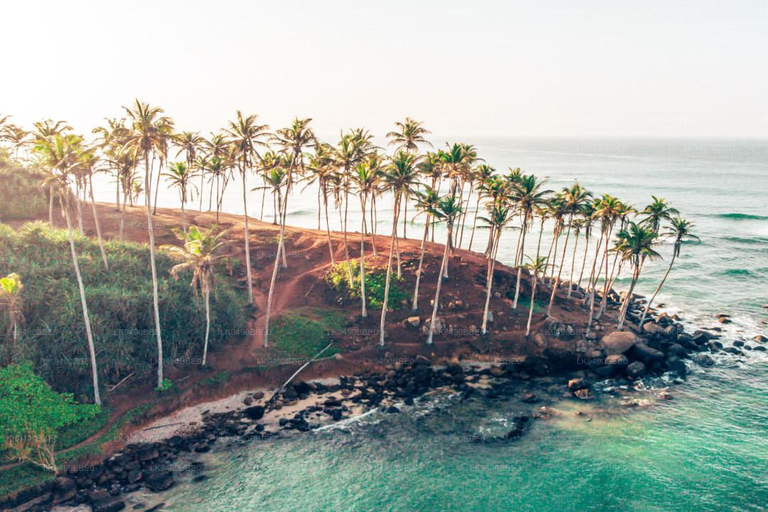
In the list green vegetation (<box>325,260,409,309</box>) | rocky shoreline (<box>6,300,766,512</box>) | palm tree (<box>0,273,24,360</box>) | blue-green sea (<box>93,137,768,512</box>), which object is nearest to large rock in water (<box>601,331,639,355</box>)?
rocky shoreline (<box>6,300,766,512</box>)

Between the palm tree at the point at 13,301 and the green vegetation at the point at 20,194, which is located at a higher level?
the green vegetation at the point at 20,194

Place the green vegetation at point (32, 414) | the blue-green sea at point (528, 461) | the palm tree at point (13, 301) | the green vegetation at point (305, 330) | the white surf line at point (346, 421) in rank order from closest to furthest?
the blue-green sea at point (528, 461) → the green vegetation at point (32, 414) → the palm tree at point (13, 301) → the white surf line at point (346, 421) → the green vegetation at point (305, 330)

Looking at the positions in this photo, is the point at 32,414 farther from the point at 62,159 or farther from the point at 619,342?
the point at 619,342

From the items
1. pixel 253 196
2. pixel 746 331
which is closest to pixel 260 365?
pixel 746 331

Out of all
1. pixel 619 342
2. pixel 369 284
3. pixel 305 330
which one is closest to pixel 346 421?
pixel 305 330

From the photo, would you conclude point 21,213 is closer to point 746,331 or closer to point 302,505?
point 302,505

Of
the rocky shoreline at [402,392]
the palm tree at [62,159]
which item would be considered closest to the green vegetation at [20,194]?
the palm tree at [62,159]

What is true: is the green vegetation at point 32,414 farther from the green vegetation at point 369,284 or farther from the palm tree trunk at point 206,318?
the green vegetation at point 369,284
